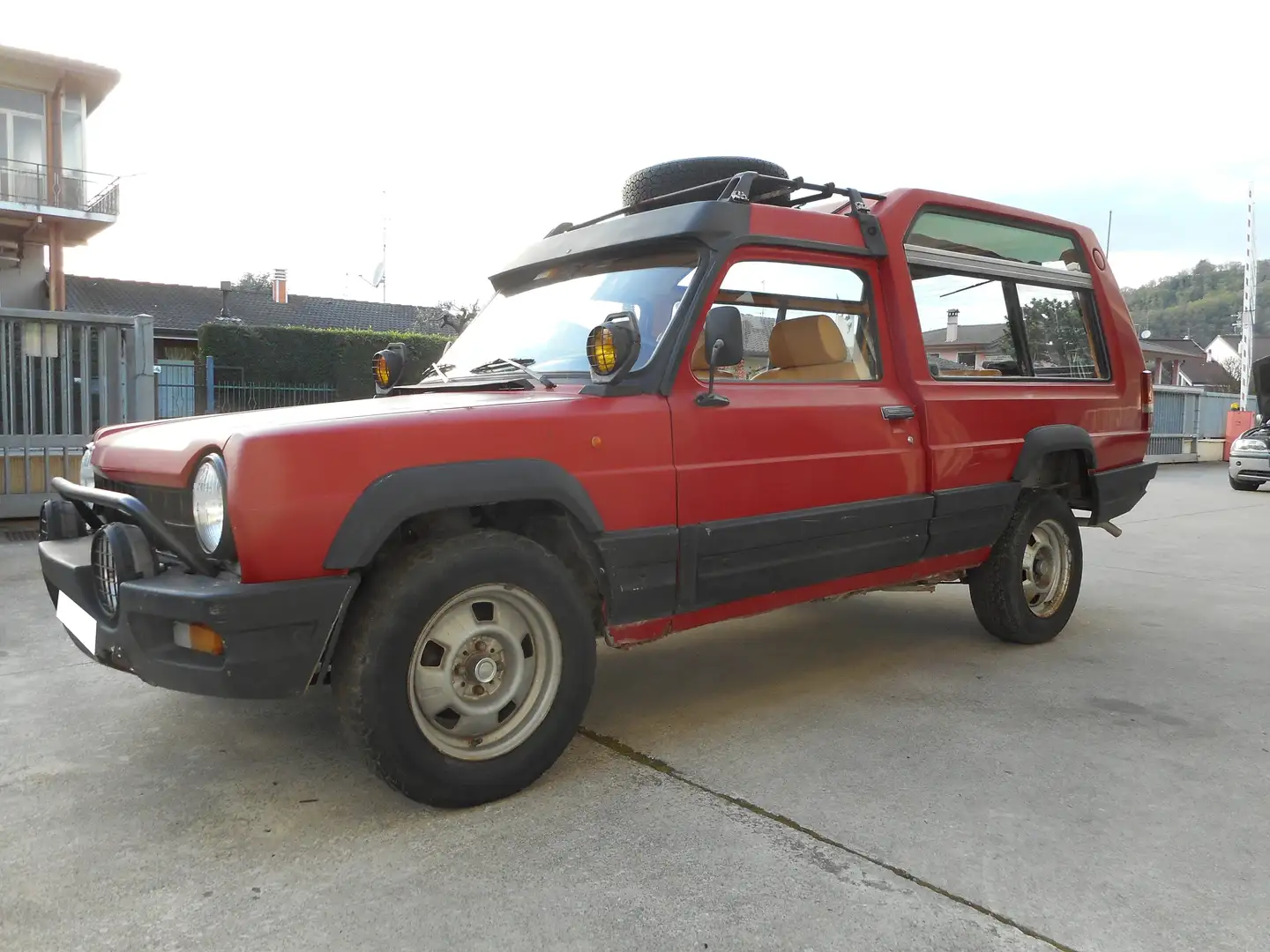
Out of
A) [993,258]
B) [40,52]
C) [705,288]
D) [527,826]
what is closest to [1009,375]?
[993,258]

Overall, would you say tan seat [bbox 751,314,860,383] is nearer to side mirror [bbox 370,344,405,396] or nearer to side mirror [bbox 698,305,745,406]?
side mirror [bbox 698,305,745,406]

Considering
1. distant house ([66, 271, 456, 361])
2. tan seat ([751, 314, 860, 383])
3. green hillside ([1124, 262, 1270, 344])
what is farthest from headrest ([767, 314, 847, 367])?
green hillside ([1124, 262, 1270, 344])

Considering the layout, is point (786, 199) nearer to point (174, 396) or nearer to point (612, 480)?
point (612, 480)

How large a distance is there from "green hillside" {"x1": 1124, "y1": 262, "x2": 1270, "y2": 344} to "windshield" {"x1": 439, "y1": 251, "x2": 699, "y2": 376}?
7159 cm

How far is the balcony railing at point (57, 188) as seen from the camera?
75.5 feet

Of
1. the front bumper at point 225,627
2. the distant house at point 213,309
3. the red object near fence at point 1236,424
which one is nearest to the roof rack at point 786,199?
the front bumper at point 225,627

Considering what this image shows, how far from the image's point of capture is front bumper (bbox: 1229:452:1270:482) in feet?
46.7

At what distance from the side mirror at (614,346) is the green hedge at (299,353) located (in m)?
16.7

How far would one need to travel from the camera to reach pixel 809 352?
3846 millimetres

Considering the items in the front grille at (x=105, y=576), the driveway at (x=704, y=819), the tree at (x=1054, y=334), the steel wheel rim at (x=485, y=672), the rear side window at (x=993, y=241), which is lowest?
the driveway at (x=704, y=819)

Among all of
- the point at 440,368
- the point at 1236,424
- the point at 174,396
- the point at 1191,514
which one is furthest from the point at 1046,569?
the point at 1236,424

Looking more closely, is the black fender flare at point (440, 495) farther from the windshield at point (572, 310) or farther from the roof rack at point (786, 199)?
the roof rack at point (786, 199)

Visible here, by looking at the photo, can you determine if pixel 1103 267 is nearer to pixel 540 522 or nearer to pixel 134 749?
pixel 540 522

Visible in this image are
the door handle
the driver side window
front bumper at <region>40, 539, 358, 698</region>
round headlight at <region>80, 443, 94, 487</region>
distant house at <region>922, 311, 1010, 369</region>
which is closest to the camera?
front bumper at <region>40, 539, 358, 698</region>
